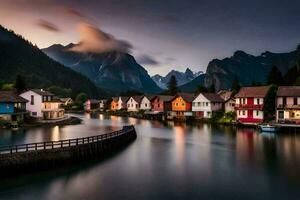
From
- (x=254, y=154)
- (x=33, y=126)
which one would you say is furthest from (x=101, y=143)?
(x=33, y=126)

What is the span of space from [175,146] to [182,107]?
59350 millimetres

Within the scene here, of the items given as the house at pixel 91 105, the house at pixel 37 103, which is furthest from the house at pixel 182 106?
the house at pixel 91 105

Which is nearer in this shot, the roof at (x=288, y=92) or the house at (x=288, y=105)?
the house at (x=288, y=105)

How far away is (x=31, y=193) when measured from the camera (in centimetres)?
2448

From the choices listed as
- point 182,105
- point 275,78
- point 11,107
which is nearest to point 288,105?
point 275,78

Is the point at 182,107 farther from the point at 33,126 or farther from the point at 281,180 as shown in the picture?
the point at 281,180

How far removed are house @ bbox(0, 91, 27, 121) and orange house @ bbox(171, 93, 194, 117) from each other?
173 ft

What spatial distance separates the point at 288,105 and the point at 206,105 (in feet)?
97.2

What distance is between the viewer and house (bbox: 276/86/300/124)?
70.2 meters

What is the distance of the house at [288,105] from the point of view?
230 feet

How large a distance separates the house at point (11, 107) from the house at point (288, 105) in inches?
2438

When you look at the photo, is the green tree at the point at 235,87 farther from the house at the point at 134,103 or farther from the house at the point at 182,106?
the house at the point at 134,103

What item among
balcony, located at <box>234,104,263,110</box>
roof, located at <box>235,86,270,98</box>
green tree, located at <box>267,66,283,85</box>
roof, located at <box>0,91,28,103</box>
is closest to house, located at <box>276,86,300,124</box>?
roof, located at <box>235,86,270,98</box>

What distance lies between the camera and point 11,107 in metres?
71.8
